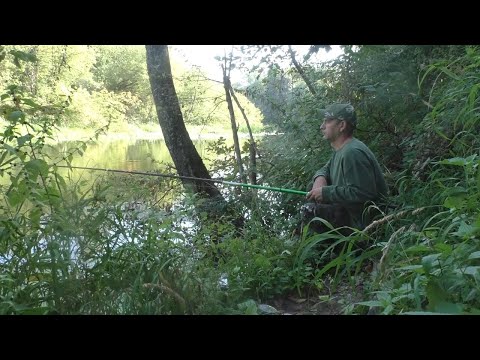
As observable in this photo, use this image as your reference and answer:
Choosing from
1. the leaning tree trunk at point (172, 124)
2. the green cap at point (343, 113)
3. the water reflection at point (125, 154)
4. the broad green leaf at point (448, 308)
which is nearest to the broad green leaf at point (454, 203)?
the broad green leaf at point (448, 308)

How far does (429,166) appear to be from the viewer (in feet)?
7.41

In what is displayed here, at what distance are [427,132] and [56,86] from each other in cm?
182

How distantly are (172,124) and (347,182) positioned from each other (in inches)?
77.0

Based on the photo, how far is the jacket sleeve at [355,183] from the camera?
7.34 ft

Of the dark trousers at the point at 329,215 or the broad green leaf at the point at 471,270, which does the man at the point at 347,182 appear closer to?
the dark trousers at the point at 329,215

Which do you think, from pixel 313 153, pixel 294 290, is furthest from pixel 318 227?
pixel 313 153

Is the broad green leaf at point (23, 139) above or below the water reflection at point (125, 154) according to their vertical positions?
below

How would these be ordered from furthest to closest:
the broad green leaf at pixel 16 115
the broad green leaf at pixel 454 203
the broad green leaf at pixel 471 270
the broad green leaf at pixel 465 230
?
A: 1. the broad green leaf at pixel 16 115
2. the broad green leaf at pixel 454 203
3. the broad green leaf at pixel 465 230
4. the broad green leaf at pixel 471 270

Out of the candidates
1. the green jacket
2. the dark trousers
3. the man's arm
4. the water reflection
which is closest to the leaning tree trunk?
the water reflection

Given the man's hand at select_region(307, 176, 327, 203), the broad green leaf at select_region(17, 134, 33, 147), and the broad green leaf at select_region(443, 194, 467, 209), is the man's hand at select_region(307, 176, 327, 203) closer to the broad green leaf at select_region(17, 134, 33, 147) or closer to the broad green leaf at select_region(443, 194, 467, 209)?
the broad green leaf at select_region(443, 194, 467, 209)

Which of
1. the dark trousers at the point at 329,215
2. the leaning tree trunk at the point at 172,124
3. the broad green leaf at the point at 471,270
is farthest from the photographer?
the leaning tree trunk at the point at 172,124

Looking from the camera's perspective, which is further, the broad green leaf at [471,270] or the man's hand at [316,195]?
the man's hand at [316,195]

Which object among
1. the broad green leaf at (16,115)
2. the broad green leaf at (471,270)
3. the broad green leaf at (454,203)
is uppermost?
the broad green leaf at (16,115)
